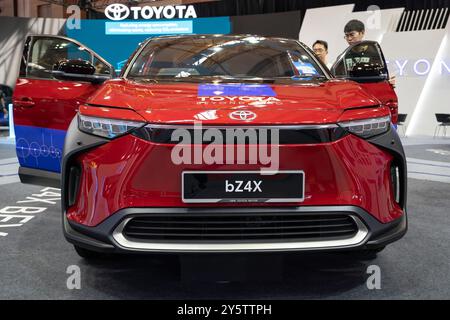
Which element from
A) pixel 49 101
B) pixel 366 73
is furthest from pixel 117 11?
pixel 366 73

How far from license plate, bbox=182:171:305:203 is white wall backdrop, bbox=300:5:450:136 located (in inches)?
386

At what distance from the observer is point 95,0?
766 inches

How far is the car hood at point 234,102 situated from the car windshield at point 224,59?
362 millimetres

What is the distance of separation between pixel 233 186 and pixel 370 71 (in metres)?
1.19

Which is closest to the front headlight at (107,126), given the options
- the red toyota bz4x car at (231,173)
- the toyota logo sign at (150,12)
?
the red toyota bz4x car at (231,173)

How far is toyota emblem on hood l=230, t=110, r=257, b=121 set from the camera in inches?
69.8

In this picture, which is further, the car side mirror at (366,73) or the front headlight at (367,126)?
the car side mirror at (366,73)

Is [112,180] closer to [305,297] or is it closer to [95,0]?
[305,297]

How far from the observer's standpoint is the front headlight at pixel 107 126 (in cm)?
181

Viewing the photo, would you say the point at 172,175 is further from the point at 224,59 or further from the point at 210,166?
the point at 224,59

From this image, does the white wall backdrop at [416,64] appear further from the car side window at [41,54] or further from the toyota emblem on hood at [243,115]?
the toyota emblem on hood at [243,115]

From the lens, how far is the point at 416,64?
1066cm
